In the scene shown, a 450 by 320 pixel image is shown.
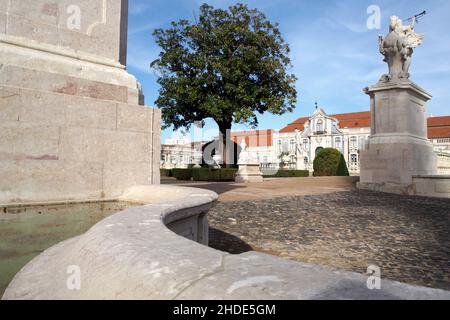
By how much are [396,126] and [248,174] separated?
361 inches

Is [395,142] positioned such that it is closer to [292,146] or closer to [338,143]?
[338,143]

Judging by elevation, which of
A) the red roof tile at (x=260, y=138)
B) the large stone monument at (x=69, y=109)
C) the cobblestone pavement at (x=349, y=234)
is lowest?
→ the cobblestone pavement at (x=349, y=234)

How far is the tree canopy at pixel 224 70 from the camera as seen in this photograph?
2153 cm

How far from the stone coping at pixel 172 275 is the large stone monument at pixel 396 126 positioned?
34.7 ft

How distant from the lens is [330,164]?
84.6ft

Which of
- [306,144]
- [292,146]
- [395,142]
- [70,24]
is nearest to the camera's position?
[70,24]

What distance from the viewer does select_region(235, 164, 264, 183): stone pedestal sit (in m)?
18.4

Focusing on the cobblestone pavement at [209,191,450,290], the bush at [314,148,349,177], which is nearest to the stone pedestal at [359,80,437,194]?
the cobblestone pavement at [209,191,450,290]

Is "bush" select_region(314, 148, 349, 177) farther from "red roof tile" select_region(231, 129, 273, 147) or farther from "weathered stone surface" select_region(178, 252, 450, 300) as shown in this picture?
"red roof tile" select_region(231, 129, 273, 147)

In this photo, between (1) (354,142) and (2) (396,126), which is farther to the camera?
(1) (354,142)

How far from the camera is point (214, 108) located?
21.1 metres

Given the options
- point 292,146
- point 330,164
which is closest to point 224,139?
point 330,164

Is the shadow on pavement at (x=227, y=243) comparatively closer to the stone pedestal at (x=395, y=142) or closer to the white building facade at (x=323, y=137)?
the stone pedestal at (x=395, y=142)

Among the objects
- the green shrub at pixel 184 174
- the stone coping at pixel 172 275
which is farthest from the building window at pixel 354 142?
the stone coping at pixel 172 275
